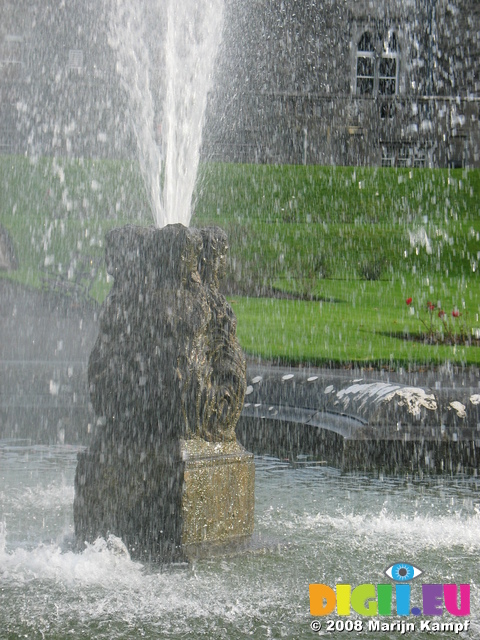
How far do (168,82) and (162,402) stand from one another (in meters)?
3.62

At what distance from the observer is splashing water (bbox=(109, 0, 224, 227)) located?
6262 mm

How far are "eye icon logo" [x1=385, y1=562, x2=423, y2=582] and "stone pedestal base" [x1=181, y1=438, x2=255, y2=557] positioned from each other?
72cm

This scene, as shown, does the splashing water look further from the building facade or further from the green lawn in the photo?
the green lawn

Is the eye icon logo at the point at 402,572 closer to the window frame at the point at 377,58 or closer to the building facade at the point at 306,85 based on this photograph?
the building facade at the point at 306,85

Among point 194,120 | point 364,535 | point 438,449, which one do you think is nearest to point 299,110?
point 194,120

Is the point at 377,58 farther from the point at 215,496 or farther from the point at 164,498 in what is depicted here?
the point at 164,498

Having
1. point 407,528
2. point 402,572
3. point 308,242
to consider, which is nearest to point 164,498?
point 402,572

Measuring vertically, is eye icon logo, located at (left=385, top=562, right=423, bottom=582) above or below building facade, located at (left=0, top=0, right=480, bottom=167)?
below

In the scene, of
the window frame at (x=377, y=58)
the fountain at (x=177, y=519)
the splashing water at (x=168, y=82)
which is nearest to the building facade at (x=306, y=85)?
the window frame at (x=377, y=58)

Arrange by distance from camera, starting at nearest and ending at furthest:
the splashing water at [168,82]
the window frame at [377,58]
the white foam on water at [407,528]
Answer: the white foam on water at [407,528] → the splashing water at [168,82] → the window frame at [377,58]

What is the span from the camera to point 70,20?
2861 centimetres

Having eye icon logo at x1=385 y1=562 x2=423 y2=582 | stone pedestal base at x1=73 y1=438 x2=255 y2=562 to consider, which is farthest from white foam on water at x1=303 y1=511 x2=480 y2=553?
stone pedestal base at x1=73 y1=438 x2=255 y2=562

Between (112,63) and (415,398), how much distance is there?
2522 centimetres

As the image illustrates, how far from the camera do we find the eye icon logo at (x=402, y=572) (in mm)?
4355
